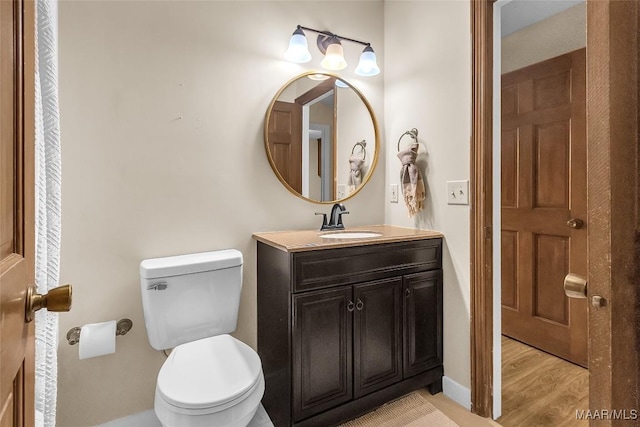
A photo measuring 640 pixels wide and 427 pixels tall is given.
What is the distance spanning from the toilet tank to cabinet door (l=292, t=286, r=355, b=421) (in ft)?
1.23

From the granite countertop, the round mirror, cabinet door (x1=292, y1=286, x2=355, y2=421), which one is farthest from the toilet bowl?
the round mirror

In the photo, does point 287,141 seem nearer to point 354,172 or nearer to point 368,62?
point 354,172

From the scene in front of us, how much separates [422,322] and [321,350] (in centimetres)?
62

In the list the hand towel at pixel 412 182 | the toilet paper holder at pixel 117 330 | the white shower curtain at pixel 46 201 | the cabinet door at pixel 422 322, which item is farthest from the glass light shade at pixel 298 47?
the toilet paper holder at pixel 117 330

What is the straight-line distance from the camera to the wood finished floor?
157cm

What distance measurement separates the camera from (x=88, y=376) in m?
1.44

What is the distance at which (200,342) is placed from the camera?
4.61 feet

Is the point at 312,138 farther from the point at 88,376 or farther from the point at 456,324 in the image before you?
the point at 88,376

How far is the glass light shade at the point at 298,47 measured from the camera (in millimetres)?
1784

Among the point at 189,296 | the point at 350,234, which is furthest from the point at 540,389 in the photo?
the point at 189,296

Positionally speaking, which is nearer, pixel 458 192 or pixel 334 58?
pixel 458 192

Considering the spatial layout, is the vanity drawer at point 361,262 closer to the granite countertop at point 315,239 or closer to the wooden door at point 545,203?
the granite countertop at point 315,239

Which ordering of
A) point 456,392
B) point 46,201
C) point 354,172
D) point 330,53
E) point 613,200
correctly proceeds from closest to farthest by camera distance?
point 613,200
point 46,201
point 456,392
point 330,53
point 354,172

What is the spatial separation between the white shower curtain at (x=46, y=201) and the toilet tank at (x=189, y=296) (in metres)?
0.60
